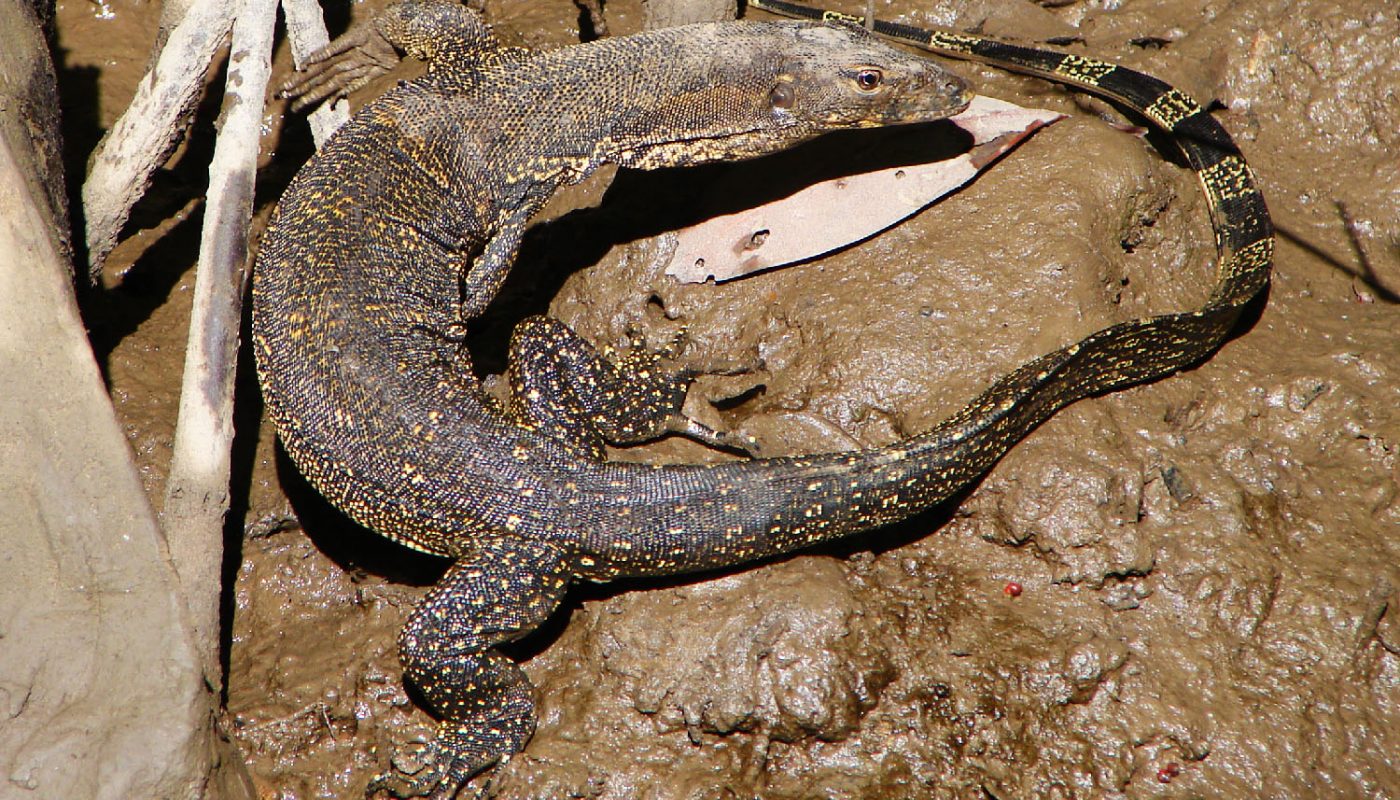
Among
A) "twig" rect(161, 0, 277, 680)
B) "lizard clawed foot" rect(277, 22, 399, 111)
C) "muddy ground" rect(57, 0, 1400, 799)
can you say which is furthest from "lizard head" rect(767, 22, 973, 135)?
"twig" rect(161, 0, 277, 680)

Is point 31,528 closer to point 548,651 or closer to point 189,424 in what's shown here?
point 189,424

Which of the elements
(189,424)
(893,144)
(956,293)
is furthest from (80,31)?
(956,293)

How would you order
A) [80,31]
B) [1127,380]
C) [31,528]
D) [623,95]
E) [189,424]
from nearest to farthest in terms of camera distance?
[31,528] < [189,424] < [1127,380] < [623,95] < [80,31]

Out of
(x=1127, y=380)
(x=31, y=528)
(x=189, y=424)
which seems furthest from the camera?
(x=1127, y=380)

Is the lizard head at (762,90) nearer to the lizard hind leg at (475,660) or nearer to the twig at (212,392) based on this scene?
the twig at (212,392)

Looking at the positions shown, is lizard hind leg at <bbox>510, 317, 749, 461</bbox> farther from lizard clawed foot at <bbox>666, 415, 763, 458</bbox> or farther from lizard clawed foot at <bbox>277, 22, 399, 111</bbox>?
lizard clawed foot at <bbox>277, 22, 399, 111</bbox>

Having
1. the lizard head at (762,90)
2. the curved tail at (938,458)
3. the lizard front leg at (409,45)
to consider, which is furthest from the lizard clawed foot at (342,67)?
the curved tail at (938,458)
